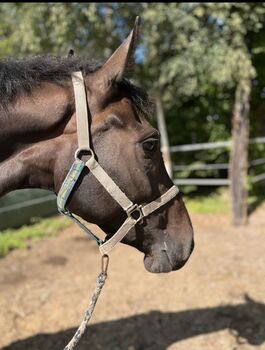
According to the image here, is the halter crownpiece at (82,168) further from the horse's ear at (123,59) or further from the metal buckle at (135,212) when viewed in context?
the horse's ear at (123,59)

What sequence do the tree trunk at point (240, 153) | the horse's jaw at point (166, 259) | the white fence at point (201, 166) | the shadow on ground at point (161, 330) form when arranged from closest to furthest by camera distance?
1. the horse's jaw at point (166, 259)
2. the shadow on ground at point (161, 330)
3. the tree trunk at point (240, 153)
4. the white fence at point (201, 166)

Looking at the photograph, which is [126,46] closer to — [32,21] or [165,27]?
[165,27]

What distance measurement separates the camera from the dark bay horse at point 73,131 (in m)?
1.61

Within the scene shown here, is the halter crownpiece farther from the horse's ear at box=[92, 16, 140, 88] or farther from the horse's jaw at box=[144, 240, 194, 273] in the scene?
the horse's jaw at box=[144, 240, 194, 273]

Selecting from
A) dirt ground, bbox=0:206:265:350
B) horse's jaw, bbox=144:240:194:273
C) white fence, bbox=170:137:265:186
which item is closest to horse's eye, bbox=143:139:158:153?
horse's jaw, bbox=144:240:194:273

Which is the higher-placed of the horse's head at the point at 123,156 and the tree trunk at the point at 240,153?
the horse's head at the point at 123,156

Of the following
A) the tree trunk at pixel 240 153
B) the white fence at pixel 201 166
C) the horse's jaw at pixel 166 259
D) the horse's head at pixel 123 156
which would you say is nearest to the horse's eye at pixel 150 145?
the horse's head at pixel 123 156

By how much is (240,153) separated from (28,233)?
3.81 m

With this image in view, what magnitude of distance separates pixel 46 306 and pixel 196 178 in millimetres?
5571

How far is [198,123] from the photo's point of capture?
860 cm

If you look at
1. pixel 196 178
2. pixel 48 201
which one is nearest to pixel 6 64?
pixel 48 201

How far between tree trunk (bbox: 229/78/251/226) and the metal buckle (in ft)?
16.1

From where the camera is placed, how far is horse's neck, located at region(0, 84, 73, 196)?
5.31 ft

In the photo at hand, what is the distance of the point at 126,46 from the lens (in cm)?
153
